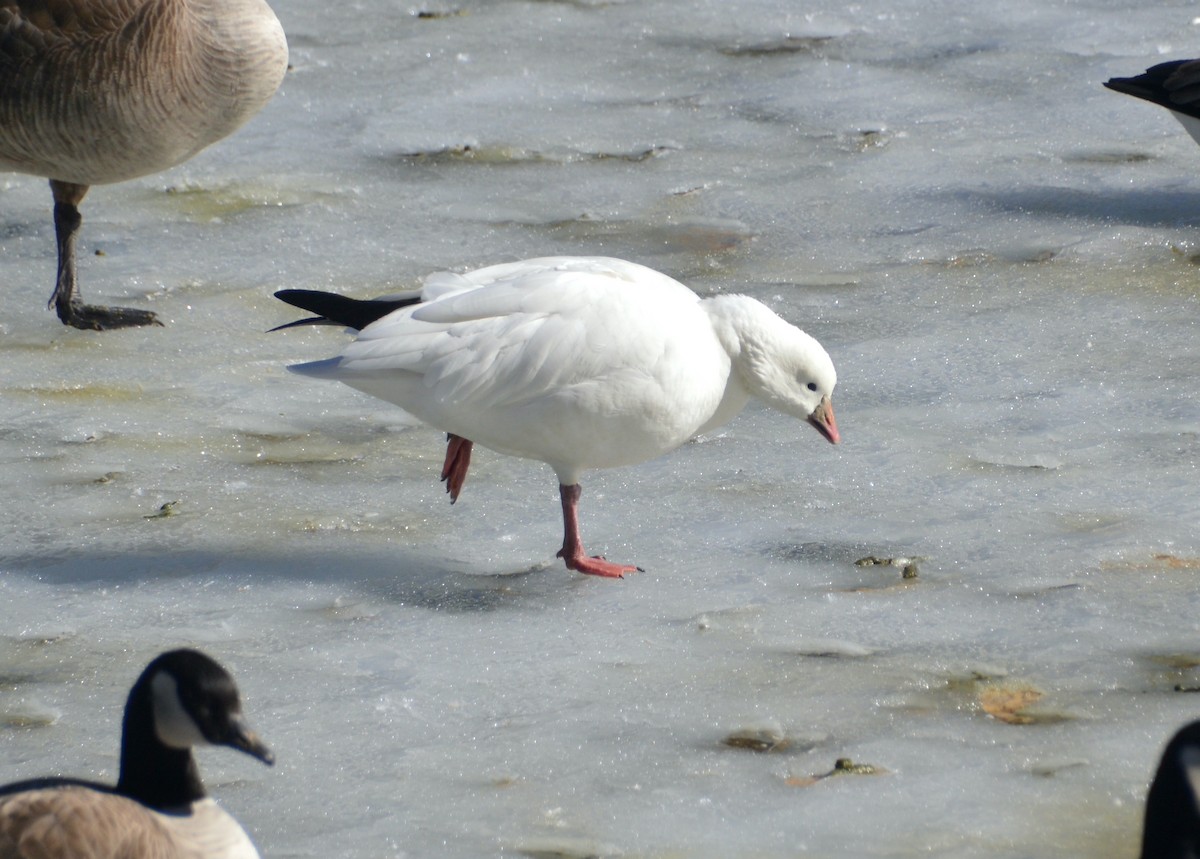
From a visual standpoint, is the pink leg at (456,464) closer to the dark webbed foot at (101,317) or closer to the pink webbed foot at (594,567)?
the pink webbed foot at (594,567)

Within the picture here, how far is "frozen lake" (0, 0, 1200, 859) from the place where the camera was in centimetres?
328

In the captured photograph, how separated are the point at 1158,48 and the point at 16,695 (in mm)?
6712

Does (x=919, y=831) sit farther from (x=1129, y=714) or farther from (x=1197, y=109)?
(x=1197, y=109)

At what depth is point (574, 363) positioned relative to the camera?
13.6 feet

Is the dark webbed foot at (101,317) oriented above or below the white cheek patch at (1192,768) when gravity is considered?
below

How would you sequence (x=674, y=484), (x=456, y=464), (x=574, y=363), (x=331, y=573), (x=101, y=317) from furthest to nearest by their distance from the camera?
(x=101, y=317)
(x=674, y=484)
(x=456, y=464)
(x=331, y=573)
(x=574, y=363)

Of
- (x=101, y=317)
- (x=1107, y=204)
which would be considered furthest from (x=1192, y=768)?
(x=1107, y=204)

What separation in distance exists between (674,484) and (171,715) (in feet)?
7.60

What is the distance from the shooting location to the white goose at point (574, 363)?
4160 millimetres

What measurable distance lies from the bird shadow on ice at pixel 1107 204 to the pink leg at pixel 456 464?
3171mm

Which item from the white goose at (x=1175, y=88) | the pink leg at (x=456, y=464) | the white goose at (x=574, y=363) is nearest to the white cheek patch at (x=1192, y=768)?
the white goose at (x=574, y=363)

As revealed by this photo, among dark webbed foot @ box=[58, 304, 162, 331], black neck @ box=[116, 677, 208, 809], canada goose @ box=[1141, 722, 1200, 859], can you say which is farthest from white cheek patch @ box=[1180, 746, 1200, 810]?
dark webbed foot @ box=[58, 304, 162, 331]

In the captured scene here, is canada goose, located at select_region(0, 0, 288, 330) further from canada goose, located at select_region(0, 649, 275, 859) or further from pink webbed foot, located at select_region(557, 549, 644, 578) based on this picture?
canada goose, located at select_region(0, 649, 275, 859)

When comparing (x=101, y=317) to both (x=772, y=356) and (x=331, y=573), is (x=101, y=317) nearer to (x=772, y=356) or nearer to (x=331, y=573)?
(x=331, y=573)
